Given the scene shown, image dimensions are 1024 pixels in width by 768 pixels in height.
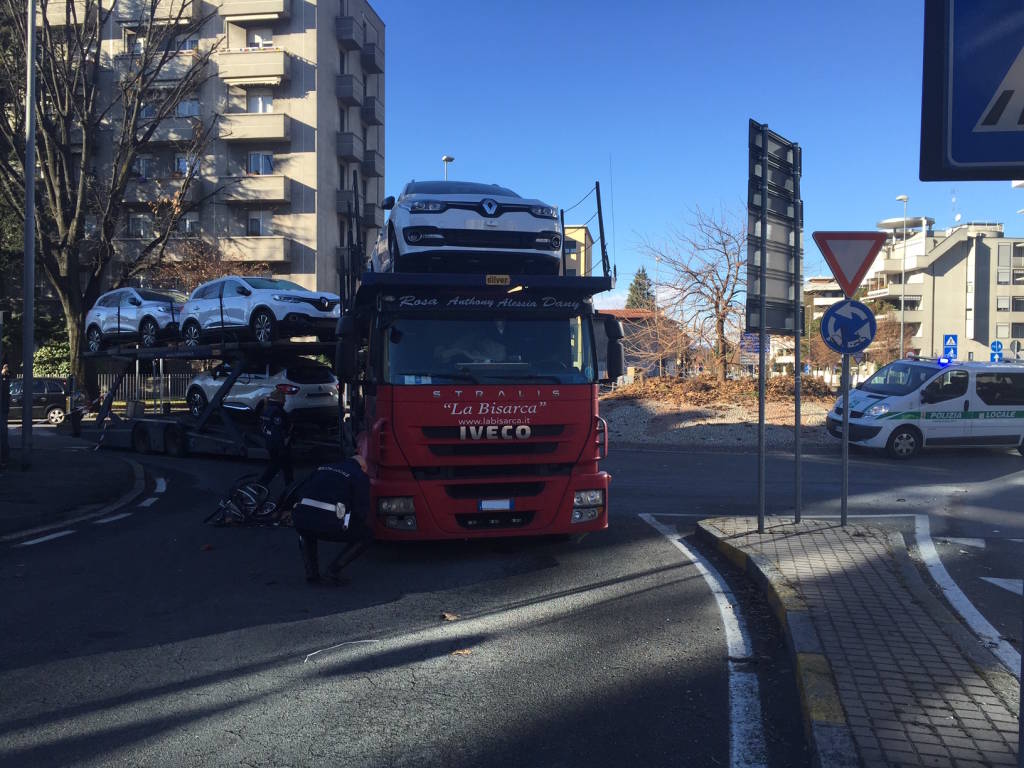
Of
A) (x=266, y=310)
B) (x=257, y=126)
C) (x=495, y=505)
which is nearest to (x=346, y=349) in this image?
(x=495, y=505)

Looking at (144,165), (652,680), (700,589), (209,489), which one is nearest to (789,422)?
(209,489)

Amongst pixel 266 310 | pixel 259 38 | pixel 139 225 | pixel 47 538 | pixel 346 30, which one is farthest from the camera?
pixel 346 30

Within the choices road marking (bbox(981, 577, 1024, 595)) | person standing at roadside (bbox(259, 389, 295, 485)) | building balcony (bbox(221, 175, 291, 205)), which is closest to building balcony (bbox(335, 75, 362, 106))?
building balcony (bbox(221, 175, 291, 205))

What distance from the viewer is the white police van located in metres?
18.0

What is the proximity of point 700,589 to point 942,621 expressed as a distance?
6.41 feet

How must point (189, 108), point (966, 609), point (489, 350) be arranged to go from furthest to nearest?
point (189, 108) → point (489, 350) → point (966, 609)

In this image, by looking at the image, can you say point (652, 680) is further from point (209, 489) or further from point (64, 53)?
point (64, 53)

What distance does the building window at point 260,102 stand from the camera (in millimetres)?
38625

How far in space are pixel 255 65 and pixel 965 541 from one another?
35.4 metres

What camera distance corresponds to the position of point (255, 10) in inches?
1467

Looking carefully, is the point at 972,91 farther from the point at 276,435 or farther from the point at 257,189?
the point at 257,189

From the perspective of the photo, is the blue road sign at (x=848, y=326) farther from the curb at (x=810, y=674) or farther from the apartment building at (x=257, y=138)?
the apartment building at (x=257, y=138)

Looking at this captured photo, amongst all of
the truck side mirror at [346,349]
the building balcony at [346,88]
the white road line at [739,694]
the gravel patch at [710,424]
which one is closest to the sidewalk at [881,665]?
the white road line at [739,694]

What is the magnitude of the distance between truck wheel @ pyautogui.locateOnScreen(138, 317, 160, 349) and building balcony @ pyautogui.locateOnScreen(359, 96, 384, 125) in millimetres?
26940
